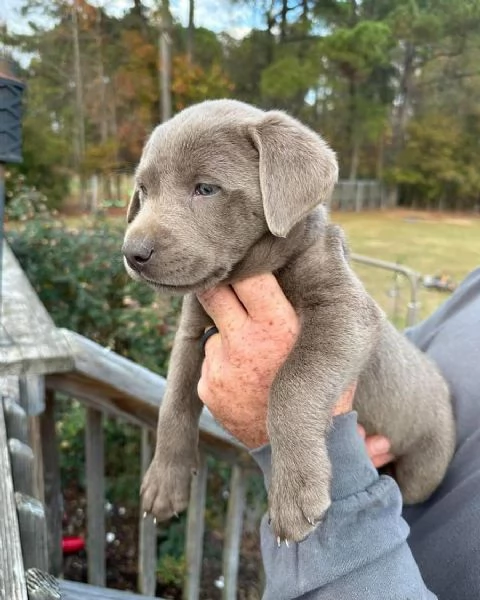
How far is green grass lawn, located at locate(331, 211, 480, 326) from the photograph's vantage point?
12.4ft

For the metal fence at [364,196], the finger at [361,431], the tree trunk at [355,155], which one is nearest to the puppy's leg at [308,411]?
the finger at [361,431]

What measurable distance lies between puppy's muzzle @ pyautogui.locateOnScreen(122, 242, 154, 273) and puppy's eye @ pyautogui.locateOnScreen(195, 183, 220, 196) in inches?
7.2

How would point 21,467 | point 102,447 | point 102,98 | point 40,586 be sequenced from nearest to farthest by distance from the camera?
point 40,586, point 21,467, point 102,447, point 102,98

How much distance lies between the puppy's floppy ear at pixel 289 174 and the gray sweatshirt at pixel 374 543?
0.45 m

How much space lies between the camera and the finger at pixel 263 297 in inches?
50.8

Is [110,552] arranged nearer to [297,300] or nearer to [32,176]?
[297,300]

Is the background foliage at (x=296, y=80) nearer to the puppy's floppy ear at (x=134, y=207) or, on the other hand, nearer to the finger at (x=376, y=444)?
the puppy's floppy ear at (x=134, y=207)

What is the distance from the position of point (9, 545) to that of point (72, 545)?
219 cm

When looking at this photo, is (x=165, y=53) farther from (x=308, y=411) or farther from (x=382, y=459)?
(x=308, y=411)

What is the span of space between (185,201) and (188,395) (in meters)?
0.57

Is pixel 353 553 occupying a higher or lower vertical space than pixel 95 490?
higher

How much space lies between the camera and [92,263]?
3488 mm

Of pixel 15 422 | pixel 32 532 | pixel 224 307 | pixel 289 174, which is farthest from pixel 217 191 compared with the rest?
pixel 32 532

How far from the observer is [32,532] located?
2.78ft
